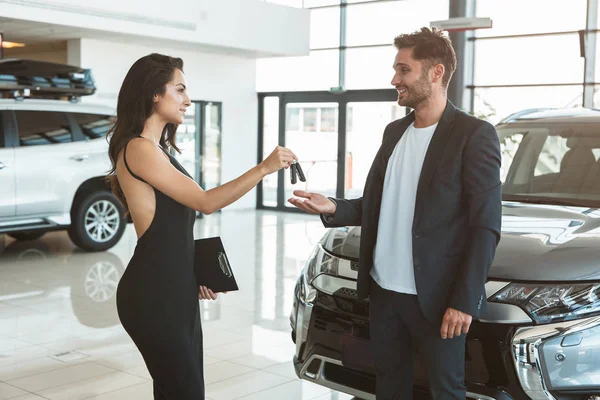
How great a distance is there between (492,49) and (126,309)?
10.4 meters

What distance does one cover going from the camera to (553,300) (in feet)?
8.68

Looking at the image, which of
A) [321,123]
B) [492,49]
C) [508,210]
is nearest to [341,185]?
[321,123]

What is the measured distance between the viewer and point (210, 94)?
13.5m

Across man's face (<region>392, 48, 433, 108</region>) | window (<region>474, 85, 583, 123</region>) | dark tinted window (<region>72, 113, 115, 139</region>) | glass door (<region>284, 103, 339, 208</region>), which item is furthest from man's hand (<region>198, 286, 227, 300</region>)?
glass door (<region>284, 103, 339, 208</region>)

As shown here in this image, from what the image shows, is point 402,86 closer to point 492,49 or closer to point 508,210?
point 508,210

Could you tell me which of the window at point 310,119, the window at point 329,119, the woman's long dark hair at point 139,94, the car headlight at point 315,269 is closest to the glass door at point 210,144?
the window at point 310,119

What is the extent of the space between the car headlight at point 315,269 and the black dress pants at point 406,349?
19.0 inches

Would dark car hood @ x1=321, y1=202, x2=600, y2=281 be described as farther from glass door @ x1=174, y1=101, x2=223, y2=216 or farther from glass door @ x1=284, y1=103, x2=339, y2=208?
glass door @ x1=284, y1=103, x2=339, y2=208

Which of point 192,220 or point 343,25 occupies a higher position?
point 343,25

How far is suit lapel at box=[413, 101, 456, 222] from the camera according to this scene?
8.29ft

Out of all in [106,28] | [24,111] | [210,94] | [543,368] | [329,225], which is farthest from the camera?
[210,94]

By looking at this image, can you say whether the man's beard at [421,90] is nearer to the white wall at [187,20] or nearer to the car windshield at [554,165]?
the car windshield at [554,165]

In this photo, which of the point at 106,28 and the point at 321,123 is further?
the point at 321,123

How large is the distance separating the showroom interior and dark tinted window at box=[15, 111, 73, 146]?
0.02 metres
